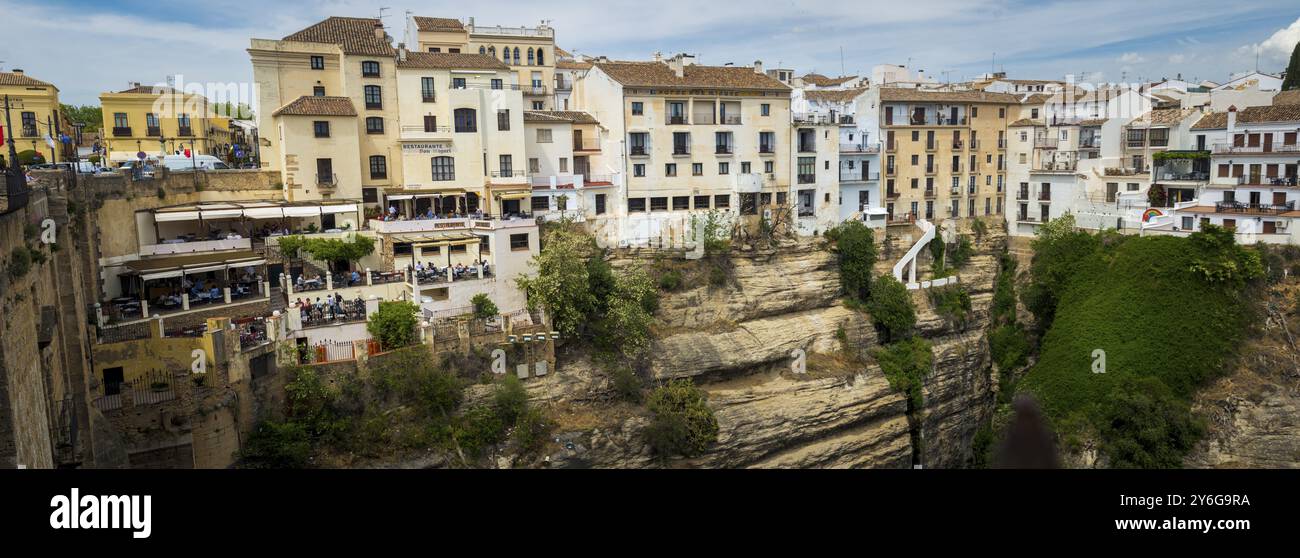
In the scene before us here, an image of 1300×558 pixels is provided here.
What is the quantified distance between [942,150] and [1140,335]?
14440 mm

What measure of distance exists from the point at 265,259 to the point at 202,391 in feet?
23.8

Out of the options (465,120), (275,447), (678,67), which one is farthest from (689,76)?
(275,447)

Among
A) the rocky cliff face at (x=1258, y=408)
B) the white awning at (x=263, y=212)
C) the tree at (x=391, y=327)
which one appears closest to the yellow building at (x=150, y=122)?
the white awning at (x=263, y=212)

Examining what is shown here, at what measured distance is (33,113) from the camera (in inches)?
1209

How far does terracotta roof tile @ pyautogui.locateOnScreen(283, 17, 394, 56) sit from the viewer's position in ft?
106

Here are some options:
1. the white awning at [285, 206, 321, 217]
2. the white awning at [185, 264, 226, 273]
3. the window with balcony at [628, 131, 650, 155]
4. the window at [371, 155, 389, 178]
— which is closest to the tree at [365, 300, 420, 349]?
the white awning at [185, 264, 226, 273]

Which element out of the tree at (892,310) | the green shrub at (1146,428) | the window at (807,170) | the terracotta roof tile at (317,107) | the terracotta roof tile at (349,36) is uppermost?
the terracotta roof tile at (349,36)

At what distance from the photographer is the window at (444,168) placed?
1288 inches

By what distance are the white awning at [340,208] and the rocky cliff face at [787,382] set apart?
973cm

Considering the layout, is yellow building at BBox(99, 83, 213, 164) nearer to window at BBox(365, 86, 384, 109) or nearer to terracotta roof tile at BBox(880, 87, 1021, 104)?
window at BBox(365, 86, 384, 109)

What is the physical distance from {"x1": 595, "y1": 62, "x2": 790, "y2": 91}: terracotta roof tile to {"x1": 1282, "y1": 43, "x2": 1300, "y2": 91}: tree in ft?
83.0

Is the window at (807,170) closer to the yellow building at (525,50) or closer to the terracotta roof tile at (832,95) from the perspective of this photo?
the terracotta roof tile at (832,95)

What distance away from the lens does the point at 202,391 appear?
2089 cm
